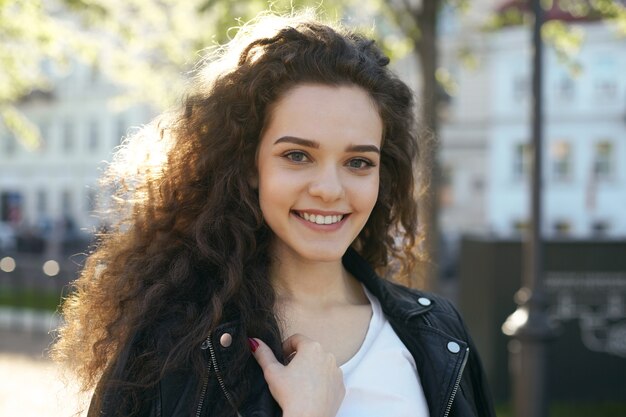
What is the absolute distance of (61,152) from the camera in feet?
146

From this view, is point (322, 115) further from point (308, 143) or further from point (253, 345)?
point (253, 345)

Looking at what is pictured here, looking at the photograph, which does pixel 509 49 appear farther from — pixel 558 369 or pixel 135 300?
pixel 135 300

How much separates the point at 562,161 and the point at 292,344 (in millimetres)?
34100

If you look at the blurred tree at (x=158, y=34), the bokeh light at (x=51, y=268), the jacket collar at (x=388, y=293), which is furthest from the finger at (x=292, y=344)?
the bokeh light at (x=51, y=268)

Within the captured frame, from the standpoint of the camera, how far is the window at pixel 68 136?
43.9 m

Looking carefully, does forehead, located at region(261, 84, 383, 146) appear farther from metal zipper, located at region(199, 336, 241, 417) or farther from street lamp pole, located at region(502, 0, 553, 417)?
street lamp pole, located at region(502, 0, 553, 417)

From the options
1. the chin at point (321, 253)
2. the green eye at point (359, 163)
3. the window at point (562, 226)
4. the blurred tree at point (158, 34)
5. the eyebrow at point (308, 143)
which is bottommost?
the window at point (562, 226)

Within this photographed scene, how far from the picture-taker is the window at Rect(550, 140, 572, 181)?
→ 34656 mm

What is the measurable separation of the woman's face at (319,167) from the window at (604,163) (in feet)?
110

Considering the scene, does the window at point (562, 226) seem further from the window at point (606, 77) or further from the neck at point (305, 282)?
the neck at point (305, 282)

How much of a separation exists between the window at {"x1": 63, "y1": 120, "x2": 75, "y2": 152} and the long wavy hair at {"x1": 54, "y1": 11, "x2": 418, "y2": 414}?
1694 inches

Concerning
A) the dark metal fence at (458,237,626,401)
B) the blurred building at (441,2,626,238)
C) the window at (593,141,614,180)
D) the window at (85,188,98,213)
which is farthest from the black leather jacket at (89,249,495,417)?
the window at (593,141,614,180)

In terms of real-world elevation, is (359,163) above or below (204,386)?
above

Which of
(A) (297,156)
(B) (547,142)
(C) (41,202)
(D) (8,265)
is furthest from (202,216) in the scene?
(C) (41,202)
